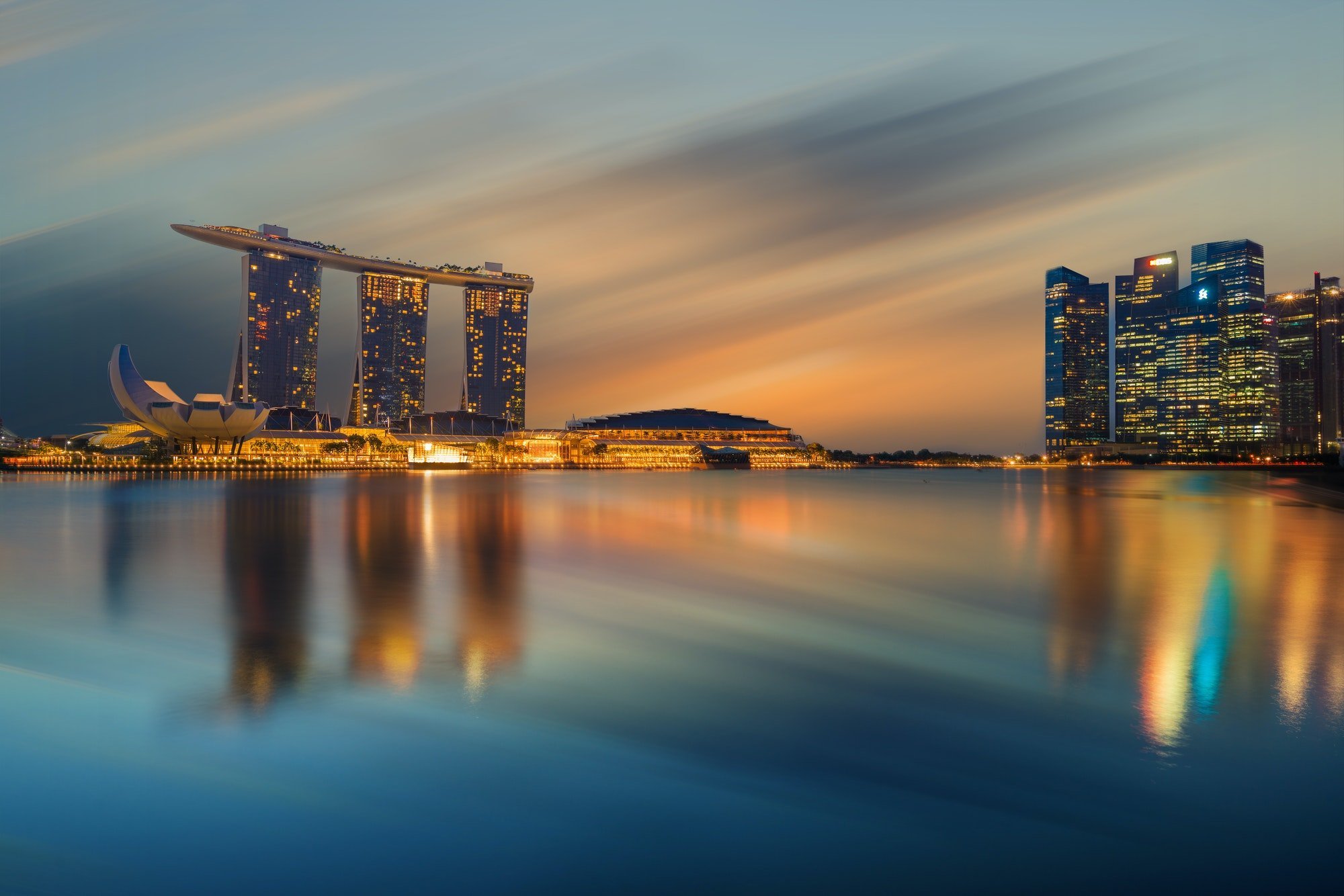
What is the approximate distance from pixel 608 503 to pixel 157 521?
73.4 feet

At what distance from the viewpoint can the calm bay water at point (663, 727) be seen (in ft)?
16.8

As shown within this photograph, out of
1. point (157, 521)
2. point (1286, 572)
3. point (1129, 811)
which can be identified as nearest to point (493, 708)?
point (1129, 811)

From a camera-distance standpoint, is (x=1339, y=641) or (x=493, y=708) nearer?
(x=493, y=708)

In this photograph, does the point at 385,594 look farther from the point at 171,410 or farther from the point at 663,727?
the point at 171,410

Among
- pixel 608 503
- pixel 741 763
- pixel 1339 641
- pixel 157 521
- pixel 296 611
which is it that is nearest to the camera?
pixel 741 763

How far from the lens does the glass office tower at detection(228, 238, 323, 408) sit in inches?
6900

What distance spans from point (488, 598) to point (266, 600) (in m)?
3.81

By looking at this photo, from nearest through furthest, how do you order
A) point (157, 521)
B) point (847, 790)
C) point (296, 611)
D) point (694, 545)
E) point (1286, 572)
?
point (847, 790)
point (296, 611)
point (1286, 572)
point (694, 545)
point (157, 521)

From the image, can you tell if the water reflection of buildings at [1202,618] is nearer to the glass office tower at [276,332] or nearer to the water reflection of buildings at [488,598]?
the water reflection of buildings at [488,598]

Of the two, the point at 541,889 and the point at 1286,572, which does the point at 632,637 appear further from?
the point at 1286,572

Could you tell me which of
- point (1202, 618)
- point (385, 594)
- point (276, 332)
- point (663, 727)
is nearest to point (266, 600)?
point (385, 594)

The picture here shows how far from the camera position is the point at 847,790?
20.3ft

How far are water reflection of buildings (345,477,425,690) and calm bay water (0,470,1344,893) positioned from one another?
0.36 ft

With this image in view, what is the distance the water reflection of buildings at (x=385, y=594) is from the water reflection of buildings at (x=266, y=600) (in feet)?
2.65
